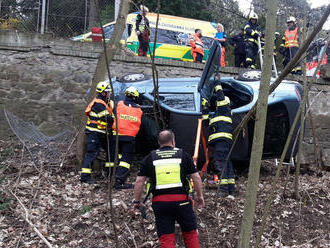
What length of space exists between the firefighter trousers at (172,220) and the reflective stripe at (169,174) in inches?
7.3

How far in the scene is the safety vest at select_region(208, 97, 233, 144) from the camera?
6234 mm

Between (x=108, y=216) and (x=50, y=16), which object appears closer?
(x=108, y=216)

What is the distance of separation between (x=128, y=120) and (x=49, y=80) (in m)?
3.83

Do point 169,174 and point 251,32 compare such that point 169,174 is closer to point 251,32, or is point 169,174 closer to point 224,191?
point 224,191

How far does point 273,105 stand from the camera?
681cm

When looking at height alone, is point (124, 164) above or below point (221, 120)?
below

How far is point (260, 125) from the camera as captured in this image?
2.58 meters

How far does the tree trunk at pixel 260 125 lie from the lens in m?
2.45

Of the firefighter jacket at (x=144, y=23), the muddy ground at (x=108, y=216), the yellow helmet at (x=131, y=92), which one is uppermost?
the firefighter jacket at (x=144, y=23)

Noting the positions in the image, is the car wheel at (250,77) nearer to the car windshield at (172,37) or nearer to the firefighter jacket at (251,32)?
the firefighter jacket at (251,32)

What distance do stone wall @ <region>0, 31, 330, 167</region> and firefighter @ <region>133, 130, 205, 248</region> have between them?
565 centimetres

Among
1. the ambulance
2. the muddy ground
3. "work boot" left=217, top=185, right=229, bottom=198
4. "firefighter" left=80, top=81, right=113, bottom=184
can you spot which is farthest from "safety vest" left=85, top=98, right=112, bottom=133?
the ambulance

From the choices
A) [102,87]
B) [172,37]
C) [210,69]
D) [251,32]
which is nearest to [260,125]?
[210,69]

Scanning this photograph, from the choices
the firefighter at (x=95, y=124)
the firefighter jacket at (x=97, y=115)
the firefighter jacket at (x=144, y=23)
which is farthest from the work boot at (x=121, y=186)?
the firefighter jacket at (x=144, y=23)
